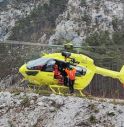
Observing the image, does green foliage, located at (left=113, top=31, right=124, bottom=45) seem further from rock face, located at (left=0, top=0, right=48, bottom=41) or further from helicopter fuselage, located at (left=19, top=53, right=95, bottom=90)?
helicopter fuselage, located at (left=19, top=53, right=95, bottom=90)

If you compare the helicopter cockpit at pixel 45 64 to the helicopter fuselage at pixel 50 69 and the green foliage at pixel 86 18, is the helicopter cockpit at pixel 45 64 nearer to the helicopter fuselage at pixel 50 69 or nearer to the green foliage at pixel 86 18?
the helicopter fuselage at pixel 50 69

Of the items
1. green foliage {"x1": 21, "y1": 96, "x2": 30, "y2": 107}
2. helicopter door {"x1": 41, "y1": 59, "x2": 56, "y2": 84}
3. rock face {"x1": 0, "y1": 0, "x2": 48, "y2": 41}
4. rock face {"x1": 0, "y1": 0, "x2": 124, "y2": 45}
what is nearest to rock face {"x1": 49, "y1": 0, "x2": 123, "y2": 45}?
rock face {"x1": 0, "y1": 0, "x2": 124, "y2": 45}

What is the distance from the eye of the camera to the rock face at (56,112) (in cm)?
2530

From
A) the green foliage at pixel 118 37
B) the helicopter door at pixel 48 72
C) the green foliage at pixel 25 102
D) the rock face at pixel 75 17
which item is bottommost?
the green foliage at pixel 118 37

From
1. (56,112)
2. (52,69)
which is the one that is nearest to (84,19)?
(52,69)

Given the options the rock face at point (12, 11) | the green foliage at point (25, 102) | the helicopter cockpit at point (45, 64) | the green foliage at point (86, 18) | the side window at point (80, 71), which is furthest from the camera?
the rock face at point (12, 11)

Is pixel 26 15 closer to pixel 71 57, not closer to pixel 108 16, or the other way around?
pixel 108 16

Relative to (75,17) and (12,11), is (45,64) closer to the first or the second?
(75,17)

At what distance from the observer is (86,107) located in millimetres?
26172

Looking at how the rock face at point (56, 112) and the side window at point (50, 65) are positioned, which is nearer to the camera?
the rock face at point (56, 112)

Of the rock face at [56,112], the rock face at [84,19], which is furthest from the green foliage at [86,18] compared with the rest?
the rock face at [56,112]

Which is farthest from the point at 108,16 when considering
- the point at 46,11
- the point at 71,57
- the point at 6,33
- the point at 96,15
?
the point at 71,57

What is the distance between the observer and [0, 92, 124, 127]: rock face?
25.3 metres

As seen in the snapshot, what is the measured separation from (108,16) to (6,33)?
47.8ft
